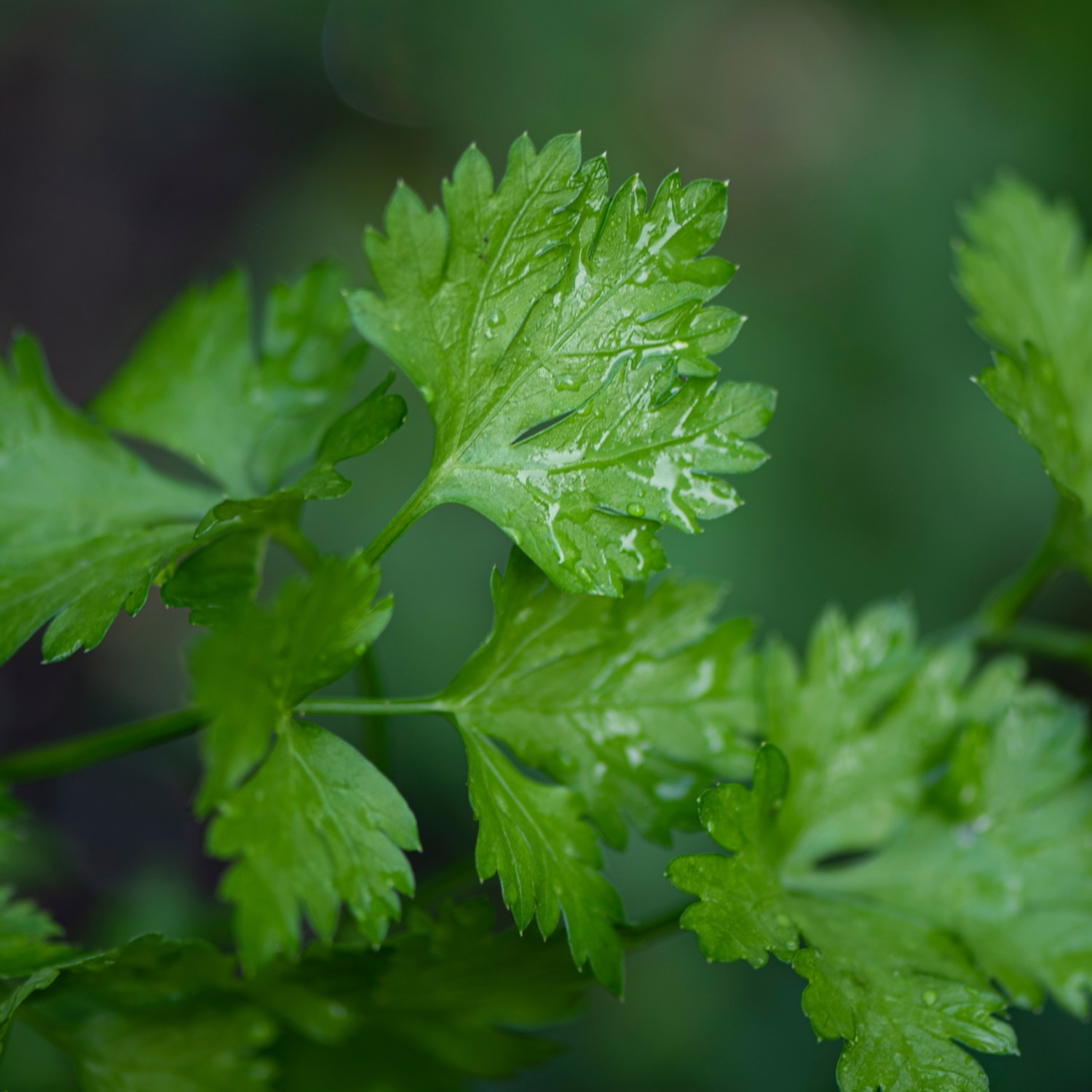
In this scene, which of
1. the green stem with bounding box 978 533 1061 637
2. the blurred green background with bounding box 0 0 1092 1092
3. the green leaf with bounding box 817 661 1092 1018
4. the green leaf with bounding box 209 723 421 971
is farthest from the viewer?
the blurred green background with bounding box 0 0 1092 1092

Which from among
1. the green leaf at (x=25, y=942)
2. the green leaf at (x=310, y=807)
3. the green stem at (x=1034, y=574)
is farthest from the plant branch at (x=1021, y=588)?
the green leaf at (x=25, y=942)

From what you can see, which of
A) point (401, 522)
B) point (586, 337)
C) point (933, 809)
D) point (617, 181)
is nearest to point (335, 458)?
point (401, 522)

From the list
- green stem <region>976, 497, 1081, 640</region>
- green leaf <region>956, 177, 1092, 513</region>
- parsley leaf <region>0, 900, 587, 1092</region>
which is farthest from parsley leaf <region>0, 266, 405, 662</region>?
green stem <region>976, 497, 1081, 640</region>

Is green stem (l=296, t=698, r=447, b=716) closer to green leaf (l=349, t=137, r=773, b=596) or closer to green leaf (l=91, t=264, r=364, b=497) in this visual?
green leaf (l=349, t=137, r=773, b=596)

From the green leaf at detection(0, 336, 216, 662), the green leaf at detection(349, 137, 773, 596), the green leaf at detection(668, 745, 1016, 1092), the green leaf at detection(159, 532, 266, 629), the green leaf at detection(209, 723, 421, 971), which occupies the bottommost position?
the green leaf at detection(0, 336, 216, 662)

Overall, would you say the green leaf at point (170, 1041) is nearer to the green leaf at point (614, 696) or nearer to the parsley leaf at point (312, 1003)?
the parsley leaf at point (312, 1003)

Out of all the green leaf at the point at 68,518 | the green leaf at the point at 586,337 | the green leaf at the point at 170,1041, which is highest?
the green leaf at the point at 586,337

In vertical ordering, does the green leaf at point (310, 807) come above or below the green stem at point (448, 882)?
above
